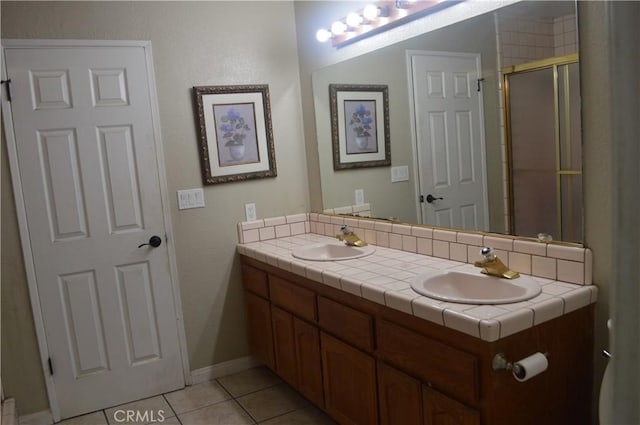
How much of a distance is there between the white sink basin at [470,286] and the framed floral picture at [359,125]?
2.85 ft

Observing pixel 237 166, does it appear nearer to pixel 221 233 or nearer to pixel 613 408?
pixel 221 233

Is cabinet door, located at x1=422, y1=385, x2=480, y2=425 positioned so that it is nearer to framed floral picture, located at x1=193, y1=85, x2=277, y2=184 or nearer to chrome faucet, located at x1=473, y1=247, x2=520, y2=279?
chrome faucet, located at x1=473, y1=247, x2=520, y2=279

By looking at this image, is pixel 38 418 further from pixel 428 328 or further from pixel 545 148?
pixel 545 148

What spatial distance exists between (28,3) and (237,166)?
4.50 feet

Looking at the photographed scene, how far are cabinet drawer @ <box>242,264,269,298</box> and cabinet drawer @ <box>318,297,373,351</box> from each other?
60 cm

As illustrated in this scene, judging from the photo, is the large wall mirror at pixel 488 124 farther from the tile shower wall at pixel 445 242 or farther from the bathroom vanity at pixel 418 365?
the bathroom vanity at pixel 418 365

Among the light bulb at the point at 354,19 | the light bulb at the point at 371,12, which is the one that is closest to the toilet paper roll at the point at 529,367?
the light bulb at the point at 371,12

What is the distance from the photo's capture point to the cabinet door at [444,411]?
1478mm

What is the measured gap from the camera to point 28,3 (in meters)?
2.45

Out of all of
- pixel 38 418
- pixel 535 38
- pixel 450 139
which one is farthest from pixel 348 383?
pixel 38 418

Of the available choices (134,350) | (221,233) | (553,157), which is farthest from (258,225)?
(553,157)

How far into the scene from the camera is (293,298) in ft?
8.04

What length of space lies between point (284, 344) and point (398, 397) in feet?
3.24

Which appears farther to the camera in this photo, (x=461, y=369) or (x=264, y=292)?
(x=264, y=292)
